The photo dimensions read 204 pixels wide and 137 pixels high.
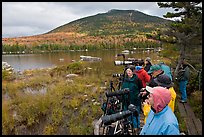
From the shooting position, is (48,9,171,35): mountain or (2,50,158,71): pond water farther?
(48,9,171,35): mountain

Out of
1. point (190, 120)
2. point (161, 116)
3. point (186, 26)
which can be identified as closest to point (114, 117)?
point (161, 116)

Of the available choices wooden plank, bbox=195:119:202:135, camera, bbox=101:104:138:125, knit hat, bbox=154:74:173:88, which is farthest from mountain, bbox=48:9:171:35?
camera, bbox=101:104:138:125

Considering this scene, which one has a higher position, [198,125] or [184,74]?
[184,74]

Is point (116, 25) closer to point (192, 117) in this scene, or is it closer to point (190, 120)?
point (192, 117)

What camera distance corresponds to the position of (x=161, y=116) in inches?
70.2

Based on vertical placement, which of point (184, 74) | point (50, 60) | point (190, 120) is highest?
point (184, 74)

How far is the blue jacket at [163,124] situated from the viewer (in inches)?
66.1

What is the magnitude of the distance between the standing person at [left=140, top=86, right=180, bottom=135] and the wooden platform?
92.3 inches

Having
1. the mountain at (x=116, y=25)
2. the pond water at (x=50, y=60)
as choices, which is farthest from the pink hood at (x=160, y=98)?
the mountain at (x=116, y=25)

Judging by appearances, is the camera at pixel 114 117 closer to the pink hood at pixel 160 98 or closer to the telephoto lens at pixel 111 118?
the telephoto lens at pixel 111 118

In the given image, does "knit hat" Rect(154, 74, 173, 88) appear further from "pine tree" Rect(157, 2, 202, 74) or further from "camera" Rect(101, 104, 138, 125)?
"pine tree" Rect(157, 2, 202, 74)

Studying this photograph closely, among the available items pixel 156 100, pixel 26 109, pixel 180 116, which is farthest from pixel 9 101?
pixel 156 100

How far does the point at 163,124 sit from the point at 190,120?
9.84 ft

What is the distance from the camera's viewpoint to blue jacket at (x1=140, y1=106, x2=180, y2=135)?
5.51 ft
